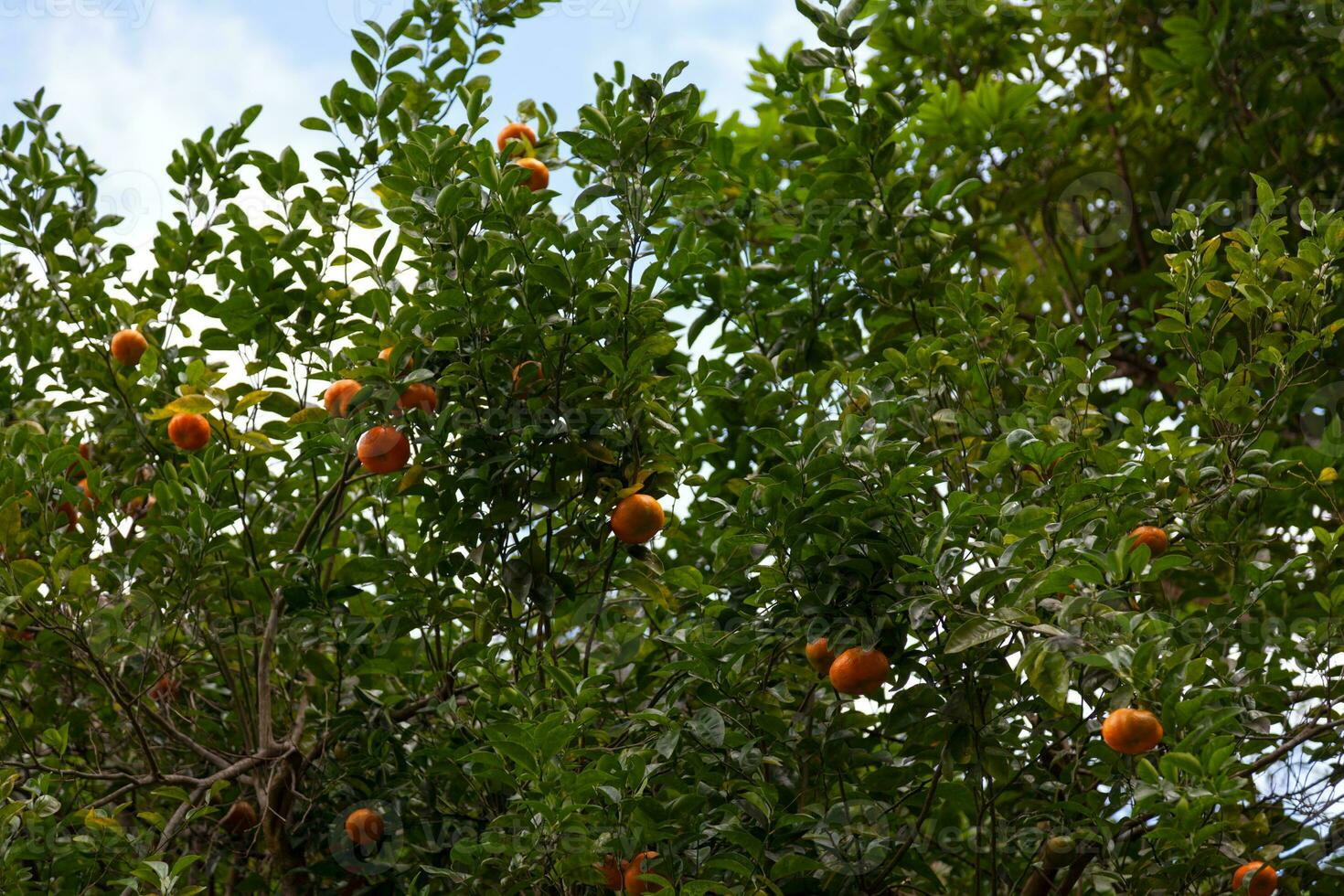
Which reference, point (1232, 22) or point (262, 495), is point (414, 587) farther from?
point (1232, 22)

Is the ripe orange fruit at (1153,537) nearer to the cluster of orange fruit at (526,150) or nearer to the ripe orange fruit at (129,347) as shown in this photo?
the cluster of orange fruit at (526,150)

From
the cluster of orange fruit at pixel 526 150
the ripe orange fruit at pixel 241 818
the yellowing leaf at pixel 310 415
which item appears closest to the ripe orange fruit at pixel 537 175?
the cluster of orange fruit at pixel 526 150

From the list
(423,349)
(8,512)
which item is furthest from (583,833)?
(8,512)

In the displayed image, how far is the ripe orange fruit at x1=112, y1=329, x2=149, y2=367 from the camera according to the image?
3.05 meters

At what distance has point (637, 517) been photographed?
2.35 metres

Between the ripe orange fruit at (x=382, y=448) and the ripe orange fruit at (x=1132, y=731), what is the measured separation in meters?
1.37

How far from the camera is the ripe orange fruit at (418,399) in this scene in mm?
2492

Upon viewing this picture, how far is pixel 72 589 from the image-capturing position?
8.39ft

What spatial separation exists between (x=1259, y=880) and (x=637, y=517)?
4.23 ft

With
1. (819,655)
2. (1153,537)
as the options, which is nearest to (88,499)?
(819,655)

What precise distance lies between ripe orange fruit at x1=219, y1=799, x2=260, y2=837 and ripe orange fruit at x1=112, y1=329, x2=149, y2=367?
42.4 inches

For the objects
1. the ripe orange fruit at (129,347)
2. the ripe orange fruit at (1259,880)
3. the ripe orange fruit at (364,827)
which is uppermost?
the ripe orange fruit at (129,347)

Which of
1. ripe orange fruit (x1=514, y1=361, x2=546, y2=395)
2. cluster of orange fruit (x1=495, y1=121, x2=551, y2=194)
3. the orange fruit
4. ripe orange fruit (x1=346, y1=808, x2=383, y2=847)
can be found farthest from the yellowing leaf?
ripe orange fruit (x1=346, y1=808, x2=383, y2=847)

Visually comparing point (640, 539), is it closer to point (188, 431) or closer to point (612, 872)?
point (612, 872)
